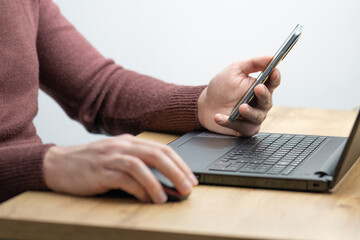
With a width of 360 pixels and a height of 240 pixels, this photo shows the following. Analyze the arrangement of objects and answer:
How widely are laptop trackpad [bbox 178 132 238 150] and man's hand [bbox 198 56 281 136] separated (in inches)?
0.8

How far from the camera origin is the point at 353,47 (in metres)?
2.13

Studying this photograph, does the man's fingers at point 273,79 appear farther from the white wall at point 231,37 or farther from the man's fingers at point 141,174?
the white wall at point 231,37

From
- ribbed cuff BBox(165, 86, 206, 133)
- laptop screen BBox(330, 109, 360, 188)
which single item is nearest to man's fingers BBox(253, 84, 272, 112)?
ribbed cuff BBox(165, 86, 206, 133)

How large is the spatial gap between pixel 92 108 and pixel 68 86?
0.07 m

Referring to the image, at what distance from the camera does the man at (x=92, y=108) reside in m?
0.65

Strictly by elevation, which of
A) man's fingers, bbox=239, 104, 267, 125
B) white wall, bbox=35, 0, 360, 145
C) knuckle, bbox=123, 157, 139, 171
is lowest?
white wall, bbox=35, 0, 360, 145

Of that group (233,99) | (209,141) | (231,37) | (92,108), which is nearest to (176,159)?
(209,141)

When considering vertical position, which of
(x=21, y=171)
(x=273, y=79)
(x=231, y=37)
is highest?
(x=273, y=79)

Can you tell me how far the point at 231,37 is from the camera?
2.17 metres

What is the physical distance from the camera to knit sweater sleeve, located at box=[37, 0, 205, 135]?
3.72 ft

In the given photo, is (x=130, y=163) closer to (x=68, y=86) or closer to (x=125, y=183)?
(x=125, y=183)

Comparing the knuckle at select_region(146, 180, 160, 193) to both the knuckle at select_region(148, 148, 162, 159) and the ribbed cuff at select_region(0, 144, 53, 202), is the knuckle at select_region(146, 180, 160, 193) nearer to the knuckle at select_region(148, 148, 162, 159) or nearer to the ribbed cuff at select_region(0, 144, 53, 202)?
the knuckle at select_region(148, 148, 162, 159)

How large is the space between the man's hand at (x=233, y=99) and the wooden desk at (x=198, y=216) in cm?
25

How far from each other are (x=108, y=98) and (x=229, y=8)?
3.55ft
